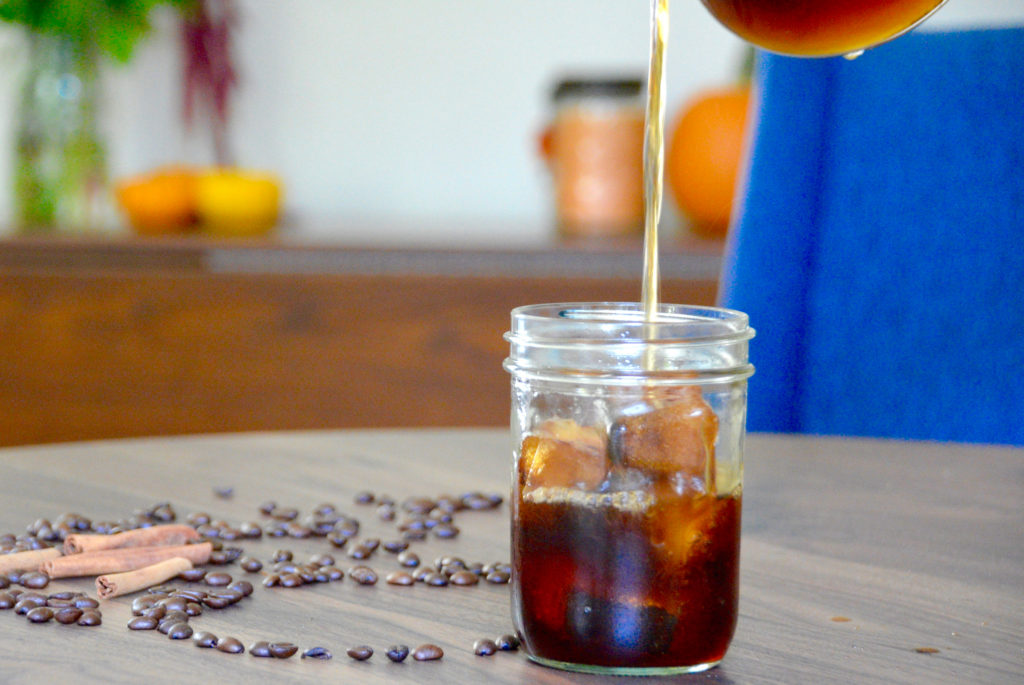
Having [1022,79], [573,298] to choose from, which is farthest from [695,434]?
[573,298]

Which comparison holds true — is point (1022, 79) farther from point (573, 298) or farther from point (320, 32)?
point (320, 32)

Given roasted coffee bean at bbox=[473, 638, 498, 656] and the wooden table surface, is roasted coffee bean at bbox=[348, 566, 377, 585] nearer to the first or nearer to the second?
the wooden table surface

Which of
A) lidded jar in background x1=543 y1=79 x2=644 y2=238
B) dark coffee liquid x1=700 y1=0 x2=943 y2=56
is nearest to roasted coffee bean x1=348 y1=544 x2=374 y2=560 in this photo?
dark coffee liquid x1=700 y1=0 x2=943 y2=56

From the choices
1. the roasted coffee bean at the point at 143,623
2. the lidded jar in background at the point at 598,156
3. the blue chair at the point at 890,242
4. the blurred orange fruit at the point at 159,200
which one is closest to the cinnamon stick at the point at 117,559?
the roasted coffee bean at the point at 143,623

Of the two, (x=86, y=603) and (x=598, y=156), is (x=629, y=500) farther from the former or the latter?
(x=598, y=156)

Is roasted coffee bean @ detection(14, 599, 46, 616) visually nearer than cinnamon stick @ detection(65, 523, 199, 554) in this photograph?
Yes
